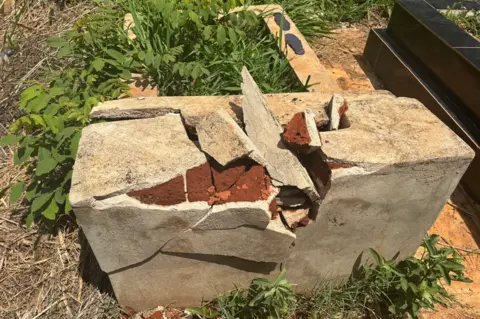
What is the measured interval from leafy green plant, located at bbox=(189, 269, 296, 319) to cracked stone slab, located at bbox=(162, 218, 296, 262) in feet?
0.42

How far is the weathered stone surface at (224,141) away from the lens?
157cm

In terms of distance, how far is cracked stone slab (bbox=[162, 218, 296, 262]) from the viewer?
171 cm

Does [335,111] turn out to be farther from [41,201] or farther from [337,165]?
[41,201]

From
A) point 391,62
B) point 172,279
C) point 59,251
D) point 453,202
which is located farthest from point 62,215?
point 391,62

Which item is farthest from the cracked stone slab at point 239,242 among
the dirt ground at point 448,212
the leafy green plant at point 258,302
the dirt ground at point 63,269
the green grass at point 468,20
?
the green grass at point 468,20

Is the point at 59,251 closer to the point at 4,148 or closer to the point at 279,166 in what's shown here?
the point at 4,148

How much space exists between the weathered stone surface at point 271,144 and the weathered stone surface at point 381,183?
0.44 feet

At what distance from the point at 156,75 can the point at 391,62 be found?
256 centimetres

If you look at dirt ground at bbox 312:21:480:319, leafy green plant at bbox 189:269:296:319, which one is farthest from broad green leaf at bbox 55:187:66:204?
dirt ground at bbox 312:21:480:319

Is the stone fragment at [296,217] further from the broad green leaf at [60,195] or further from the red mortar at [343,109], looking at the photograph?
the broad green leaf at [60,195]

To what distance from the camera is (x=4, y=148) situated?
120 inches

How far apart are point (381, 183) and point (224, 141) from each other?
0.71 meters

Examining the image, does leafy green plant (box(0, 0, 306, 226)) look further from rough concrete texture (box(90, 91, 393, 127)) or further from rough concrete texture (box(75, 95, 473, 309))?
rough concrete texture (box(75, 95, 473, 309))

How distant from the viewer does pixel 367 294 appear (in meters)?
2.18
